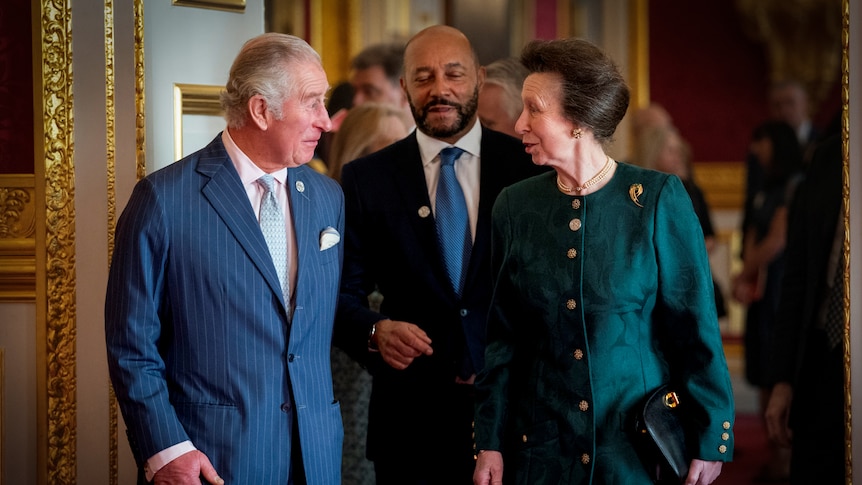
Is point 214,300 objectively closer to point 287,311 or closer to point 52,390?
point 287,311

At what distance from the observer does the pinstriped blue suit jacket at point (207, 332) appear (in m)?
2.07

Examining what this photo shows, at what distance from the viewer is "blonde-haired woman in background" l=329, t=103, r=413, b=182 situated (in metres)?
3.50

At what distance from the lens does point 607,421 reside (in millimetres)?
2094

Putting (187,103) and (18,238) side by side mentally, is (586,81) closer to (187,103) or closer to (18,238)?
(187,103)

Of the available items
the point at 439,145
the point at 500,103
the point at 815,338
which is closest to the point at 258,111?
the point at 439,145

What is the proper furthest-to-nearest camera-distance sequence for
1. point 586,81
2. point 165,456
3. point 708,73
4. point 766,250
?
point 708,73 < point 766,250 < point 586,81 < point 165,456

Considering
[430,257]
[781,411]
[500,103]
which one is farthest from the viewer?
[500,103]

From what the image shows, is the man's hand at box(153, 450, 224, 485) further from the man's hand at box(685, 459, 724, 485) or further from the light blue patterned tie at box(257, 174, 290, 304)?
the man's hand at box(685, 459, 724, 485)

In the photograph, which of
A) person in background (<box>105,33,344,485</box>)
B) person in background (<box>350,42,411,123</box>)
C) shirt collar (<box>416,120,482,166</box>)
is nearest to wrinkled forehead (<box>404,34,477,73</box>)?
shirt collar (<box>416,120,482,166</box>)

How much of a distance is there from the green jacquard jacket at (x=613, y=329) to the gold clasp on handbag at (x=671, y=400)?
0.03 m

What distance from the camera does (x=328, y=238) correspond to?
230cm

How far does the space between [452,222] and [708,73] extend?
21.6ft

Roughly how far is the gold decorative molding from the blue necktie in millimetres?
6176

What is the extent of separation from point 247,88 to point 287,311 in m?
0.50
